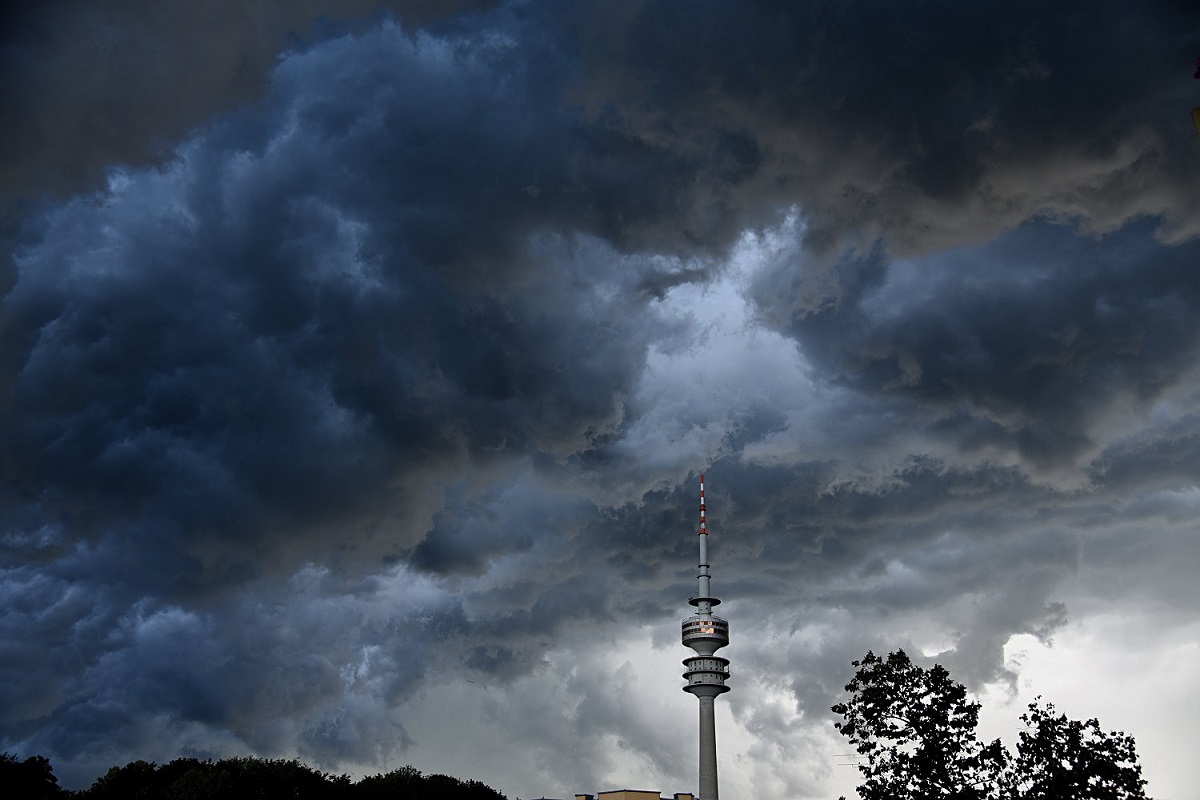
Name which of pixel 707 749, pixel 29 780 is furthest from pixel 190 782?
pixel 707 749

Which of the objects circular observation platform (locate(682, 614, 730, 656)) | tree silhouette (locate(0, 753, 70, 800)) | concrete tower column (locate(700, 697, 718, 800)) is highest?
circular observation platform (locate(682, 614, 730, 656))

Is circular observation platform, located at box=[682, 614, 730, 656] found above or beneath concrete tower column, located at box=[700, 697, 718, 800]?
above

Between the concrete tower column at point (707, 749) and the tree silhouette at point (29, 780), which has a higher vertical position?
the concrete tower column at point (707, 749)

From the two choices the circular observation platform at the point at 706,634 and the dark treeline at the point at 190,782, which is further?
the circular observation platform at the point at 706,634

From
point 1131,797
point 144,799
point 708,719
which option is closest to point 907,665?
point 1131,797

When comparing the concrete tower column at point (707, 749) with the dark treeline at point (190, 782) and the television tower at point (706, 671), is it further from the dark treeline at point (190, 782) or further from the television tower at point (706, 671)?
the dark treeline at point (190, 782)

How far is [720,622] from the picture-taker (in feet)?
650

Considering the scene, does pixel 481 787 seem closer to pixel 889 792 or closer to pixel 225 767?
pixel 225 767

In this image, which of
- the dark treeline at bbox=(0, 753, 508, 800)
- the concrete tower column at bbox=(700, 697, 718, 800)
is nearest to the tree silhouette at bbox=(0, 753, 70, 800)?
the dark treeline at bbox=(0, 753, 508, 800)

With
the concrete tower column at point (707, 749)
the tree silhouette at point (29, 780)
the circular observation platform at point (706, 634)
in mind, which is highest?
the circular observation platform at point (706, 634)

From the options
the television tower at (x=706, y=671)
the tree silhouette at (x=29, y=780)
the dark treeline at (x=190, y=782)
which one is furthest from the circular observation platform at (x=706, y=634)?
the tree silhouette at (x=29, y=780)

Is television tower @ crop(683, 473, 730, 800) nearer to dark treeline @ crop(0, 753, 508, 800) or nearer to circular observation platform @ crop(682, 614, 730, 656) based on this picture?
circular observation platform @ crop(682, 614, 730, 656)

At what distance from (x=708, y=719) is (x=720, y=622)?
58.6 feet

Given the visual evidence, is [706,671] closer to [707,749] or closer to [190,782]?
[707,749]
